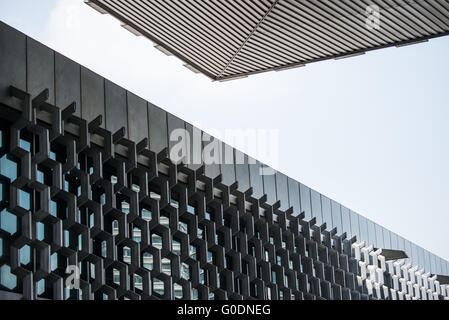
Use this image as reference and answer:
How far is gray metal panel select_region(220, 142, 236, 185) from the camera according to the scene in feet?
65.3

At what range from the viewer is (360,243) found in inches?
1064

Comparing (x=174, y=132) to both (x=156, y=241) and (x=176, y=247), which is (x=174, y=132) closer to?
(x=176, y=247)

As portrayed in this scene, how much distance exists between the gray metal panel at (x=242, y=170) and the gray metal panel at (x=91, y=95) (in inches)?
212

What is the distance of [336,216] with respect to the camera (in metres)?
26.2

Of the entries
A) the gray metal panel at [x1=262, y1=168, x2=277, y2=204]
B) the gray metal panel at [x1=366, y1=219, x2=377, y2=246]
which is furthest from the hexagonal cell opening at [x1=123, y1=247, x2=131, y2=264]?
the gray metal panel at [x1=366, y1=219, x2=377, y2=246]

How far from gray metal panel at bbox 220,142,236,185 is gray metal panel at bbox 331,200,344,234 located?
21.6 feet

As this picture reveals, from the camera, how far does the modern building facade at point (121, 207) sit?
13484mm

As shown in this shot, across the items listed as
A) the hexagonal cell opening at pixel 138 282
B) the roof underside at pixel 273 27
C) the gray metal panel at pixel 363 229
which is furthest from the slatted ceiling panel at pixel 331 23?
the hexagonal cell opening at pixel 138 282

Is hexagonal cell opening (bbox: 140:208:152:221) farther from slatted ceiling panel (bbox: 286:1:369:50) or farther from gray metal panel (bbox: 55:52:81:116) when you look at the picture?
slatted ceiling panel (bbox: 286:1:369:50)

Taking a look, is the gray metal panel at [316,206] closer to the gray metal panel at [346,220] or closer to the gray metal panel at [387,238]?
the gray metal panel at [346,220]

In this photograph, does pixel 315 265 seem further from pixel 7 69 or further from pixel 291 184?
pixel 7 69
